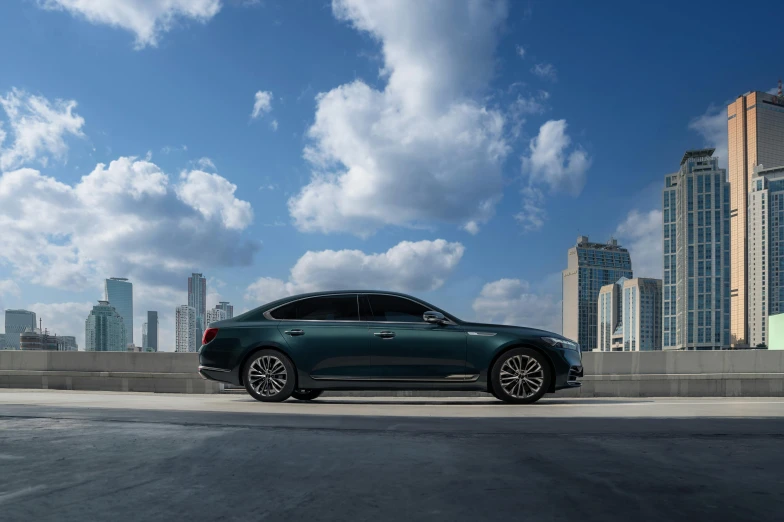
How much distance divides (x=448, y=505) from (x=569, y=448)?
6.62 ft

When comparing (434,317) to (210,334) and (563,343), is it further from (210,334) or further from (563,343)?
(210,334)

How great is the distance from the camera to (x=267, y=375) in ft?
32.8

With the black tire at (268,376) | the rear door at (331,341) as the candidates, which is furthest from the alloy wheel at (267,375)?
the rear door at (331,341)

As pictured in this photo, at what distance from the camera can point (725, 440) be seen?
5.49 meters

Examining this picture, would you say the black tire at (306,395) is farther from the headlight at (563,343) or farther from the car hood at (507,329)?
the headlight at (563,343)

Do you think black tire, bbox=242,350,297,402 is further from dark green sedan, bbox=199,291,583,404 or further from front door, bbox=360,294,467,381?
front door, bbox=360,294,467,381

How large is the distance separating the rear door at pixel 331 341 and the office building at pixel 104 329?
536 ft

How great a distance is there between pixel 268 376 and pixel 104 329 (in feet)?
576

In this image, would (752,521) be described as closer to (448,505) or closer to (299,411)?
(448,505)

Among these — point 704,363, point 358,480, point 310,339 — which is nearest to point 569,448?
point 358,480

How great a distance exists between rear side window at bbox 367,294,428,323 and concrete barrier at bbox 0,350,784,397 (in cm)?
513

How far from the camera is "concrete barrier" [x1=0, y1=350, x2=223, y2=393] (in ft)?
48.1

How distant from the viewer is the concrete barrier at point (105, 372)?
577 inches

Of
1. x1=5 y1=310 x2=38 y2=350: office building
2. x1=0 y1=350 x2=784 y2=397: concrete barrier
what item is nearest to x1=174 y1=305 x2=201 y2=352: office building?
x1=5 y1=310 x2=38 y2=350: office building
